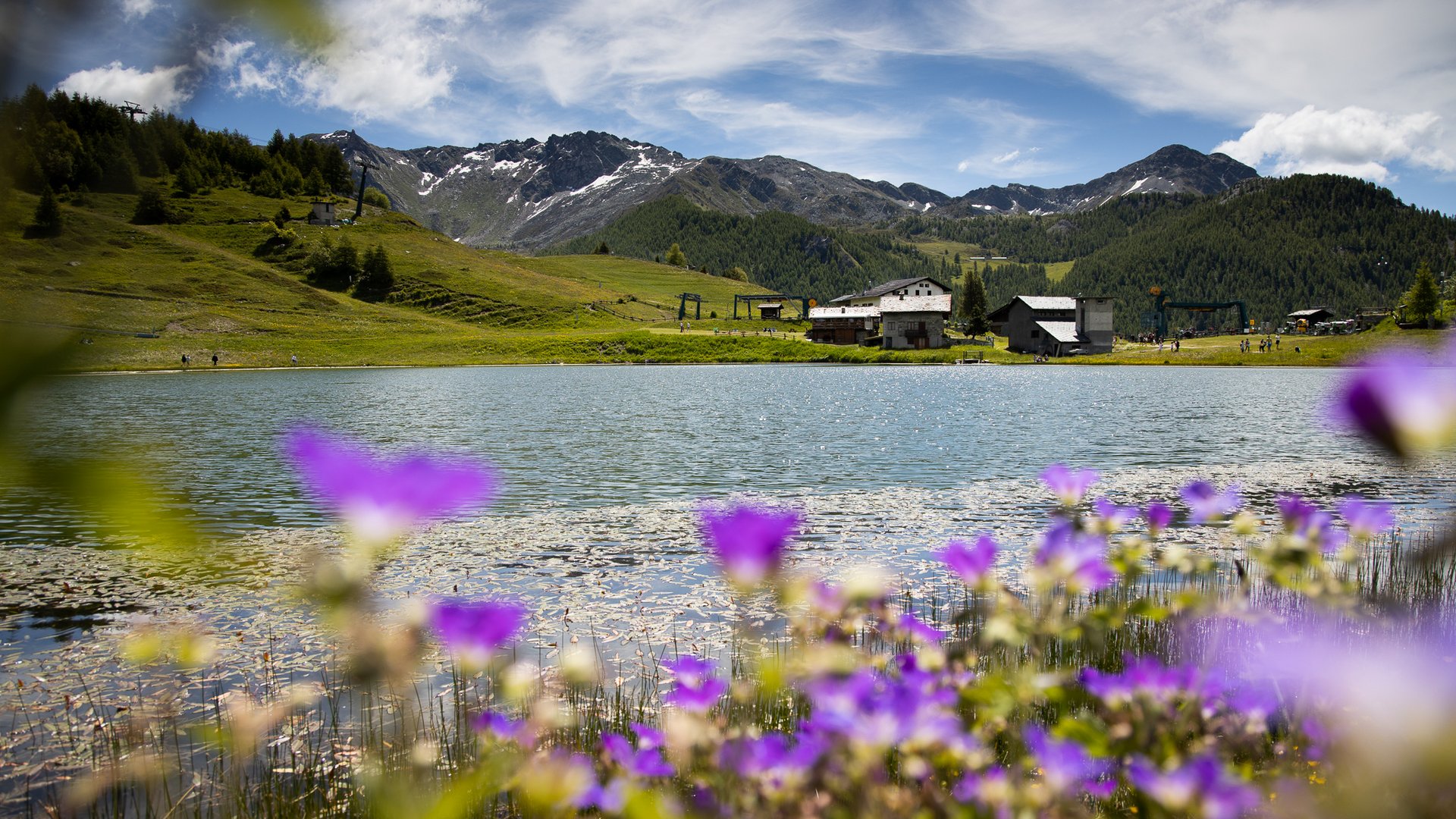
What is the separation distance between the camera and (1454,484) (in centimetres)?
2244

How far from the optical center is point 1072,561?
3043 millimetres

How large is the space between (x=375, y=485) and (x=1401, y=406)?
7.30 ft

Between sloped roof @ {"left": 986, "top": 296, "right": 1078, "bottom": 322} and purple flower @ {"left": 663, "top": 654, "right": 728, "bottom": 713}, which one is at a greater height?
sloped roof @ {"left": 986, "top": 296, "right": 1078, "bottom": 322}

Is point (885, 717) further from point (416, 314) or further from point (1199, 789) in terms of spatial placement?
point (416, 314)

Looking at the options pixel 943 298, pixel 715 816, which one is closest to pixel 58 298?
pixel 715 816


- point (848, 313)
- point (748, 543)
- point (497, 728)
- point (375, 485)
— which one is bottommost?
point (497, 728)

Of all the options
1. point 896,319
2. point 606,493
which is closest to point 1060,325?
point 896,319

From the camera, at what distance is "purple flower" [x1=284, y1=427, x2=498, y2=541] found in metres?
1.44

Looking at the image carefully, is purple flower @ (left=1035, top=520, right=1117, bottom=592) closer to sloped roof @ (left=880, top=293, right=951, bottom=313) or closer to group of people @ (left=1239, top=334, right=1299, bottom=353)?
group of people @ (left=1239, top=334, right=1299, bottom=353)

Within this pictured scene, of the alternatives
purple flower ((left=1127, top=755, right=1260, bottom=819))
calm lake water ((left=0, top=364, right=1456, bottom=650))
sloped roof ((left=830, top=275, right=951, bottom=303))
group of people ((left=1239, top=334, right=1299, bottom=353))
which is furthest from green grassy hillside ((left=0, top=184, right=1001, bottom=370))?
purple flower ((left=1127, top=755, right=1260, bottom=819))

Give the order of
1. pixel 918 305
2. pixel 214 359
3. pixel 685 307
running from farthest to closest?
pixel 685 307 < pixel 918 305 < pixel 214 359

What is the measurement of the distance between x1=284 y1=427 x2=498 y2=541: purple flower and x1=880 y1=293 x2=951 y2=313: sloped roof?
125890 mm

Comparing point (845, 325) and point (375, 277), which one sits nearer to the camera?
point (845, 325)

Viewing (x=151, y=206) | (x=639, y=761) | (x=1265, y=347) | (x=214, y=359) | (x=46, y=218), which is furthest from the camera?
(x=1265, y=347)
